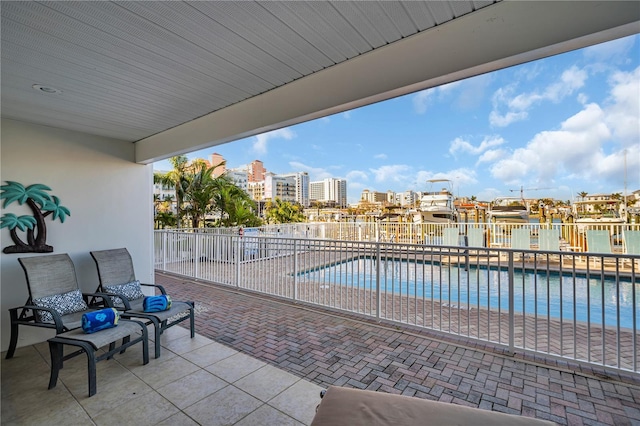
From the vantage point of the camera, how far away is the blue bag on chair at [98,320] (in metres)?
2.70

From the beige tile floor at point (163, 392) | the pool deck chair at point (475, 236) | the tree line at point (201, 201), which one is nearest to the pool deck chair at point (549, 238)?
the pool deck chair at point (475, 236)

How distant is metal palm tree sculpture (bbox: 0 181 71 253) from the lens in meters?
3.47

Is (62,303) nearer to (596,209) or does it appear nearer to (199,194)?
(199,194)

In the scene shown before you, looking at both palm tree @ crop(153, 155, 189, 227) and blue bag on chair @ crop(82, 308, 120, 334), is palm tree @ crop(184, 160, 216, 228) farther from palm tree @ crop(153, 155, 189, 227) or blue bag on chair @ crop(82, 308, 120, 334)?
blue bag on chair @ crop(82, 308, 120, 334)

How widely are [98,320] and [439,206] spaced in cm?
1343

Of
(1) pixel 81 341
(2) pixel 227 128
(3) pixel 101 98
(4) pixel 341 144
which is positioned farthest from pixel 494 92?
(1) pixel 81 341

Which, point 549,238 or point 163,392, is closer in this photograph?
point 163,392

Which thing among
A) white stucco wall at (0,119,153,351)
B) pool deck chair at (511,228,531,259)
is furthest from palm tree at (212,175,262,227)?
pool deck chair at (511,228,531,259)

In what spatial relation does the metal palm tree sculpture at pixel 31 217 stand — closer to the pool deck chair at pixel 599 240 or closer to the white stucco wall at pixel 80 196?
the white stucco wall at pixel 80 196

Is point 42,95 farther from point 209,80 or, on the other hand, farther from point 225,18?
point 225,18

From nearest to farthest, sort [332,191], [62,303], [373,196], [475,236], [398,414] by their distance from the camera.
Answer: [398,414], [62,303], [475,236], [373,196], [332,191]

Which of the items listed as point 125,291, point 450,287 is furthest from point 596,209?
point 125,291

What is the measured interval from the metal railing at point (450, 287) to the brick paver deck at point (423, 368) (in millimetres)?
239

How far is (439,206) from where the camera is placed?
13445 mm
